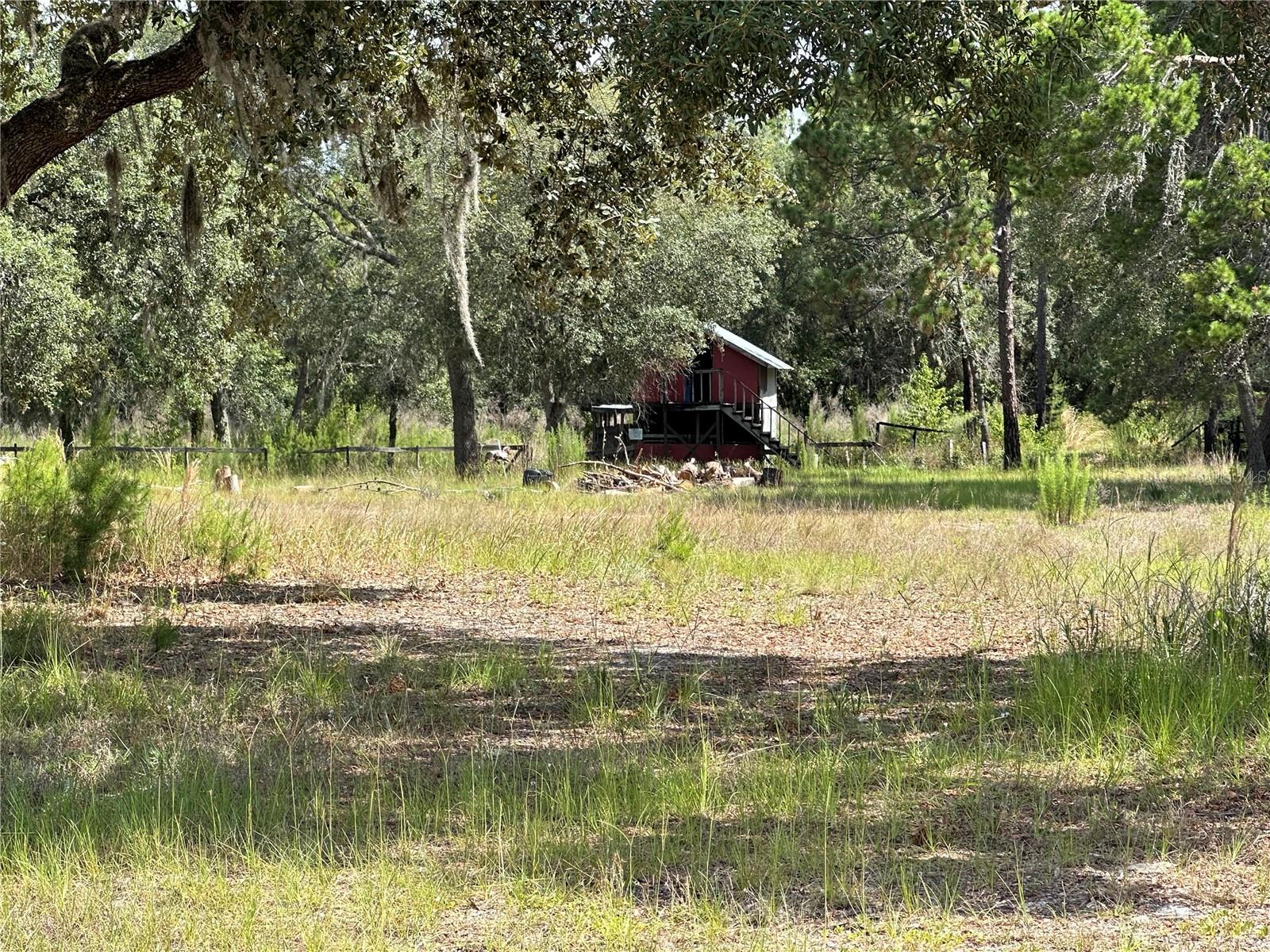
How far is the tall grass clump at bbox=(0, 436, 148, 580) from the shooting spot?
10.1 meters

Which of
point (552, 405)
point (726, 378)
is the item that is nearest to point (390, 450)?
point (552, 405)

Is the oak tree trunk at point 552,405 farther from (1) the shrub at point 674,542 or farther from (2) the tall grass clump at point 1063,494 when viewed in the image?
(1) the shrub at point 674,542

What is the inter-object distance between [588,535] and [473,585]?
184 cm

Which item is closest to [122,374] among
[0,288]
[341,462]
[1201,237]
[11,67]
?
[341,462]

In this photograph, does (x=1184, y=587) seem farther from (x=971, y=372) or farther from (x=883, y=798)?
(x=971, y=372)

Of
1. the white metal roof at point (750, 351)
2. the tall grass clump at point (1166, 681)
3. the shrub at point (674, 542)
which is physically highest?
the white metal roof at point (750, 351)

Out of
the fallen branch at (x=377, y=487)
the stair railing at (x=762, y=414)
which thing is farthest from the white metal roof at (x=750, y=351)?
the fallen branch at (x=377, y=487)

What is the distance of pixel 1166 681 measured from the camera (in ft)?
19.3

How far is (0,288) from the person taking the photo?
18.3 meters

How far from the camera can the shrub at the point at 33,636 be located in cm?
735

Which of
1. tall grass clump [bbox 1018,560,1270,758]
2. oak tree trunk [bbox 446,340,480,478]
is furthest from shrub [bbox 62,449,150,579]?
oak tree trunk [bbox 446,340,480,478]

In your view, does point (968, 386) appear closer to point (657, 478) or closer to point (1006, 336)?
point (1006, 336)

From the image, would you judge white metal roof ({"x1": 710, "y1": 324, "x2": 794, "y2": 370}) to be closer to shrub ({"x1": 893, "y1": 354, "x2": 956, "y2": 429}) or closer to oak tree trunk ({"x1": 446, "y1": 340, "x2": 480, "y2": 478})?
shrub ({"x1": 893, "y1": 354, "x2": 956, "y2": 429})

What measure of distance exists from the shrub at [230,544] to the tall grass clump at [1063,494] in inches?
361
